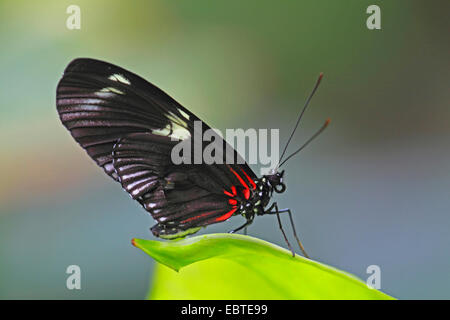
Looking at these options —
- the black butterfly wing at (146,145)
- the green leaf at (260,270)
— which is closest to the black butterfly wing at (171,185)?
the black butterfly wing at (146,145)

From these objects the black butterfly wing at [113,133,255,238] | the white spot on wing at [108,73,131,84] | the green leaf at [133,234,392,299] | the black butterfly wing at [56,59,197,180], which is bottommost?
the green leaf at [133,234,392,299]

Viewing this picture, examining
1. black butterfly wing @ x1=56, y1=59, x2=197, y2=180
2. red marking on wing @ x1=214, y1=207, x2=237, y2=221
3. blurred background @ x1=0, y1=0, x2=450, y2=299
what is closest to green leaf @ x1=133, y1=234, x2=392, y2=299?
A: red marking on wing @ x1=214, y1=207, x2=237, y2=221

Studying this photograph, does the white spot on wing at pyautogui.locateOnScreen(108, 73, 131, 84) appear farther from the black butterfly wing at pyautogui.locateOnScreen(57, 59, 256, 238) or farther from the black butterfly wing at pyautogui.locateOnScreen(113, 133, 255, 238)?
the black butterfly wing at pyautogui.locateOnScreen(113, 133, 255, 238)

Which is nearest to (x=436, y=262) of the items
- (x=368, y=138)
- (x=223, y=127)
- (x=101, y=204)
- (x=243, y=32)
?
(x=368, y=138)

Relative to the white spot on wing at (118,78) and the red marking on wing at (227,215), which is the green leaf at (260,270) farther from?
the white spot on wing at (118,78)

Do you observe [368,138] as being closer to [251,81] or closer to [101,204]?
[251,81]

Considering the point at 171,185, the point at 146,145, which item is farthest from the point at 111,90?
the point at 171,185
